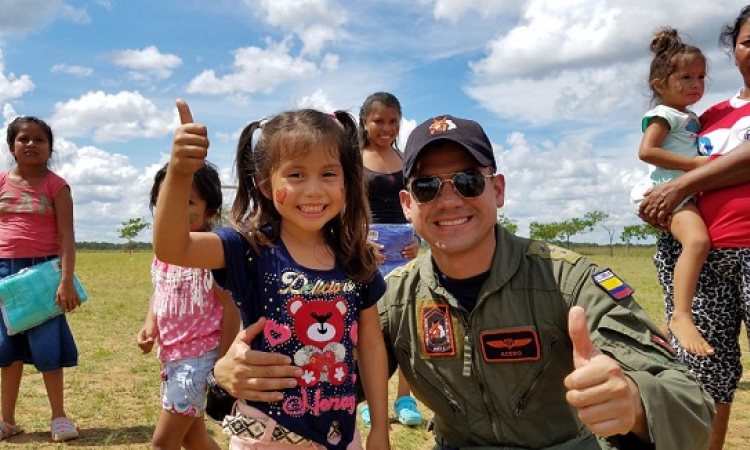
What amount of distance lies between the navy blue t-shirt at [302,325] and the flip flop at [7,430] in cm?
364

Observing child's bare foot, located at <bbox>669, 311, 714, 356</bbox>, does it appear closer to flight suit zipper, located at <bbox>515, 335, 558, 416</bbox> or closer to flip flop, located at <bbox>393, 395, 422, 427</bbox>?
flight suit zipper, located at <bbox>515, 335, 558, 416</bbox>

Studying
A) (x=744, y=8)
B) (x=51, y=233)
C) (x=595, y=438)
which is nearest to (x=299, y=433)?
(x=595, y=438)

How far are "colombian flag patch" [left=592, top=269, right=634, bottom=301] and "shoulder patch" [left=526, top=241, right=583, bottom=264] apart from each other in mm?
137

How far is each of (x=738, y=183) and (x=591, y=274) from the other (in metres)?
1.61

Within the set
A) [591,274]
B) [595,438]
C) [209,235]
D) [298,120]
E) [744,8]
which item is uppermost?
[744,8]

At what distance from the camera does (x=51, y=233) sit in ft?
17.1

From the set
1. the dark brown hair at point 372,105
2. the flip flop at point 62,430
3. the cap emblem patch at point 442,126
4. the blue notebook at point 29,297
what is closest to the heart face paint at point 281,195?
the cap emblem patch at point 442,126

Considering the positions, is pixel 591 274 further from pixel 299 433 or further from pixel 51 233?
pixel 51 233

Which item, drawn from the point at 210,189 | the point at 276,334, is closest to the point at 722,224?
the point at 276,334

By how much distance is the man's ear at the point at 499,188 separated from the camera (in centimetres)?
263

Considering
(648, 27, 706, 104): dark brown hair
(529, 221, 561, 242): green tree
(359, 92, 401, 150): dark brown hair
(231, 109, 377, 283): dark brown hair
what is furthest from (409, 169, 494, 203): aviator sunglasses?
(529, 221, 561, 242): green tree

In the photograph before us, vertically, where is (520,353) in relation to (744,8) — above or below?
below

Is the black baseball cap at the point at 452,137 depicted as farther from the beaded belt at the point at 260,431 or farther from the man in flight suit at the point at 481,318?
the beaded belt at the point at 260,431

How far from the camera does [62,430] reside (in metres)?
5.02
